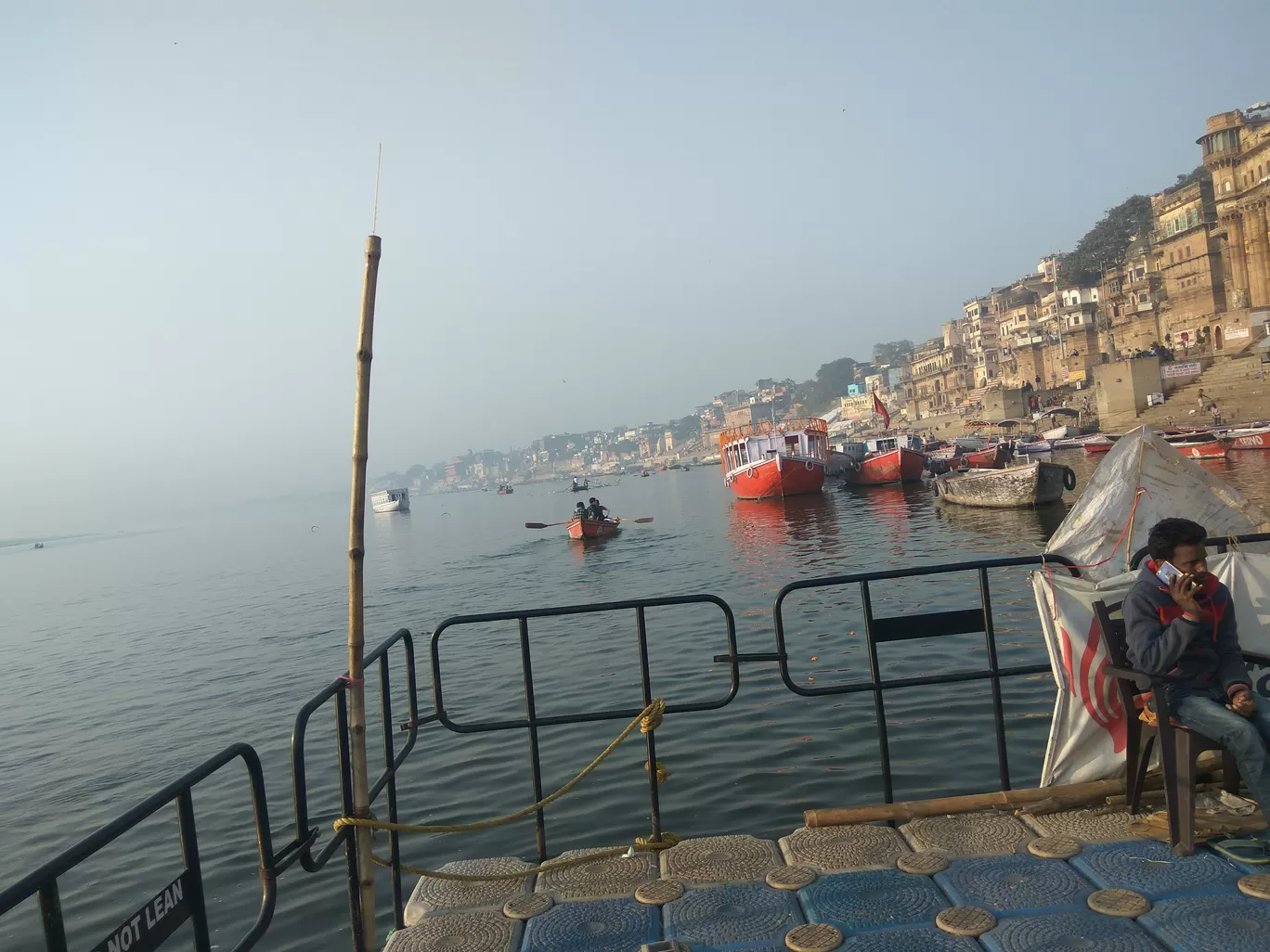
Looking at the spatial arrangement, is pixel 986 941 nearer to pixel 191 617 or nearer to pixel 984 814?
pixel 984 814

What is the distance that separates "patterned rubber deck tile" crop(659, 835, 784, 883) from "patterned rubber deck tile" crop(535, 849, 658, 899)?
0.10 metres

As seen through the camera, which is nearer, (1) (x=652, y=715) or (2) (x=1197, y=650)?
(2) (x=1197, y=650)

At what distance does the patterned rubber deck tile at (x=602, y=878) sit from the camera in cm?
387

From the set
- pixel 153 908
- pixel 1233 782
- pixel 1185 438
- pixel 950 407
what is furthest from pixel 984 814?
pixel 950 407

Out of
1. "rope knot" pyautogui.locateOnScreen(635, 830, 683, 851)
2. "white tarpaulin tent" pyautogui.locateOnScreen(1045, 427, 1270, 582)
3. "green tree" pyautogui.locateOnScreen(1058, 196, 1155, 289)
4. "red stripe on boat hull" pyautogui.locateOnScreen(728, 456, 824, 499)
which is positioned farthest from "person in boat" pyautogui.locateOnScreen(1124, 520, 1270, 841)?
"green tree" pyautogui.locateOnScreen(1058, 196, 1155, 289)

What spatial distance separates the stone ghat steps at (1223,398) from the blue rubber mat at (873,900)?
60848 mm

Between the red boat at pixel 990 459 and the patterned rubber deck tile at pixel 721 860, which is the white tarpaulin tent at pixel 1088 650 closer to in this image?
the patterned rubber deck tile at pixel 721 860

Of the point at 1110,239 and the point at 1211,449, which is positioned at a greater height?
the point at 1110,239

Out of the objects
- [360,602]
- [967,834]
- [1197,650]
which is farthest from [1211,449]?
[360,602]

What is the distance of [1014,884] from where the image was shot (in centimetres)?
349

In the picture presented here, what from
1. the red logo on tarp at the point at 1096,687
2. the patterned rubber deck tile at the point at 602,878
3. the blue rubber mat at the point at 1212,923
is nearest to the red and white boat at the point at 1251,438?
the red logo on tarp at the point at 1096,687

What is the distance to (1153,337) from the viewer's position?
8000 cm

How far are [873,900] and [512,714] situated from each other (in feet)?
34.2

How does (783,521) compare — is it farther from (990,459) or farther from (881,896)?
(881,896)
